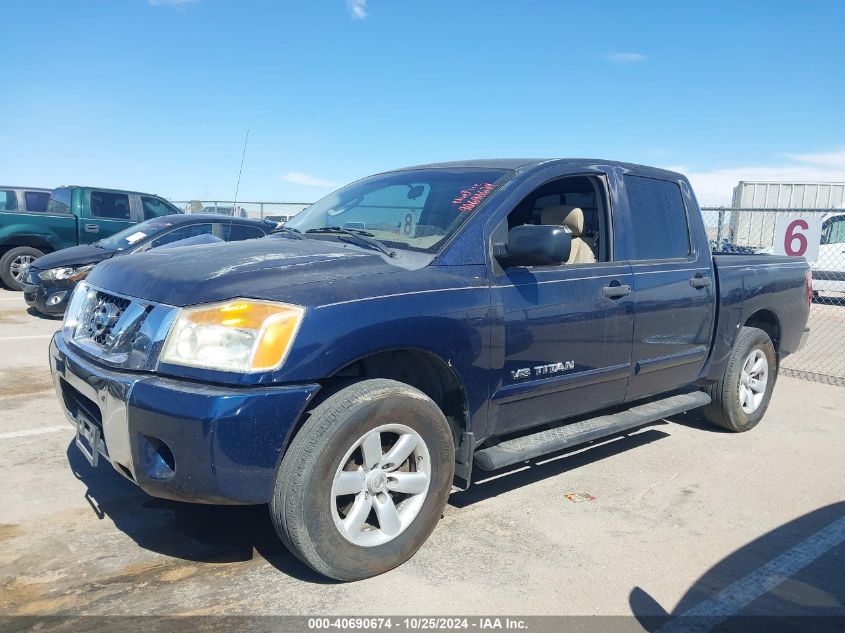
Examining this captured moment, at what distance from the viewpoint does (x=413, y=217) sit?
3.78 meters

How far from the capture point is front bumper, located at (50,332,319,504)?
8.25ft

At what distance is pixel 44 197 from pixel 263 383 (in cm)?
1214

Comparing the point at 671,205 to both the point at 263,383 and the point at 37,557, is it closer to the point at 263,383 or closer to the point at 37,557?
the point at 263,383

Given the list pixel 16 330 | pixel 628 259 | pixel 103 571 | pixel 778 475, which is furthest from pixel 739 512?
pixel 16 330

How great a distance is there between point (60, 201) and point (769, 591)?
12548mm

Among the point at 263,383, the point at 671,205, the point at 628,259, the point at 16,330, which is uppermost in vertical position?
the point at 671,205

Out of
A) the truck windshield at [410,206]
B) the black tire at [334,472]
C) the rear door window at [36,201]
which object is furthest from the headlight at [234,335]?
the rear door window at [36,201]

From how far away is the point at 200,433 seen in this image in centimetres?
251

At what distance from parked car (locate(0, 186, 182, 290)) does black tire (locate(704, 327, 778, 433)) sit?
10.5 metres

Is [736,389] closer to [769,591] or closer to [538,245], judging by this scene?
[769,591]

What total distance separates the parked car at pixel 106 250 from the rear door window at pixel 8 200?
12.9 feet

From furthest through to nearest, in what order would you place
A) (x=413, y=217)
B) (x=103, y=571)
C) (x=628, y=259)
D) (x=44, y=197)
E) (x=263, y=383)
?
(x=44, y=197) < (x=628, y=259) < (x=413, y=217) < (x=103, y=571) < (x=263, y=383)

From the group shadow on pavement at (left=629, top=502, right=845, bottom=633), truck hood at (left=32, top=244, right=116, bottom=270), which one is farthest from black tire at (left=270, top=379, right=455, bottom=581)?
truck hood at (left=32, top=244, right=116, bottom=270)

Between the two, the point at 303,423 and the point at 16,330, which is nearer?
the point at 303,423
